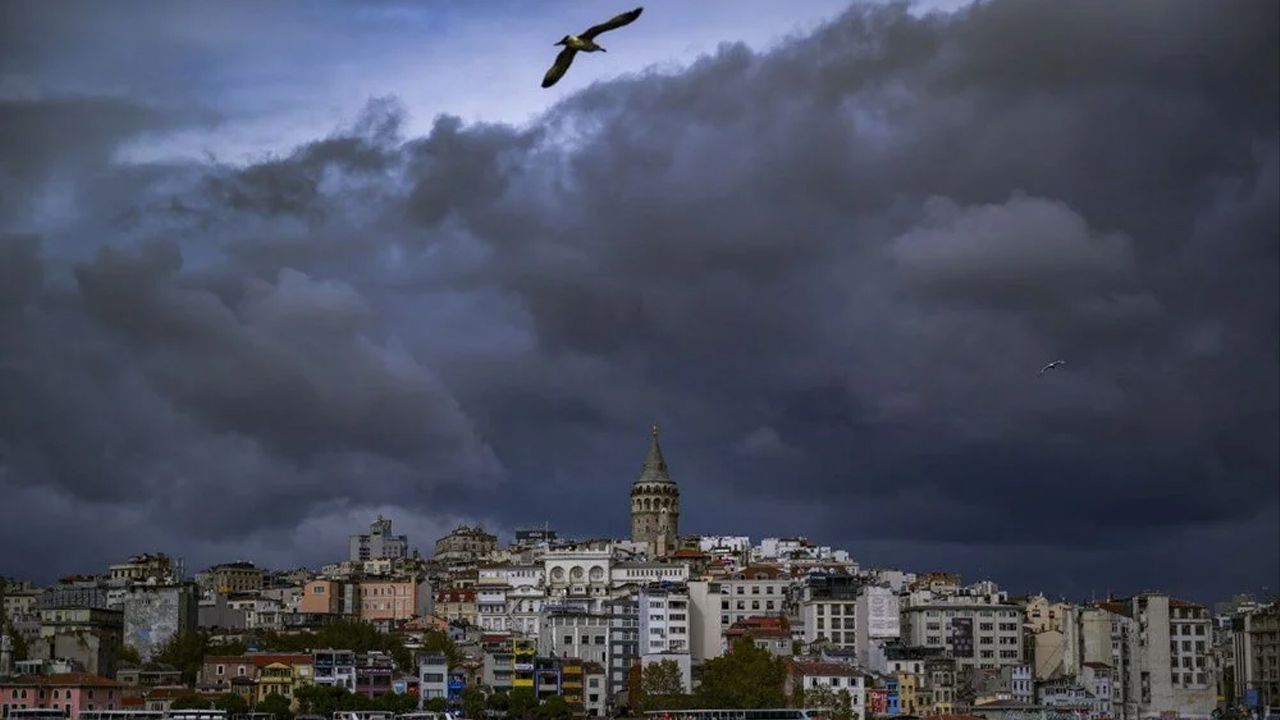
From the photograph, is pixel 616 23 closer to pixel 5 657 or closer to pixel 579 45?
pixel 579 45

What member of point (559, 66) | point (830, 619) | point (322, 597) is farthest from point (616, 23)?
point (322, 597)

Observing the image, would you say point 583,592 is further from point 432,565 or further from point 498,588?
point 432,565

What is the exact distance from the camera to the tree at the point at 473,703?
8081 centimetres

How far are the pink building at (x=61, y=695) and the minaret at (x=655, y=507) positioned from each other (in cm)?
4805

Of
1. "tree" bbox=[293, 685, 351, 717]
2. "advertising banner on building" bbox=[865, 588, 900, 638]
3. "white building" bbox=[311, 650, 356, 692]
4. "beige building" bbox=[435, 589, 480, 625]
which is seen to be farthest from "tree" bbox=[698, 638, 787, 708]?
"beige building" bbox=[435, 589, 480, 625]

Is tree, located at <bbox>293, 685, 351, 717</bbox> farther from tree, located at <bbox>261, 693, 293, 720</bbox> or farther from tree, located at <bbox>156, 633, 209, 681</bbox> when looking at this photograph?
tree, located at <bbox>156, 633, 209, 681</bbox>

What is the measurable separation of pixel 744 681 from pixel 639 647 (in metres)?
10.1

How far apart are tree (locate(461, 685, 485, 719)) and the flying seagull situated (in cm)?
5901

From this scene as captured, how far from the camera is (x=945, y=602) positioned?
101 metres

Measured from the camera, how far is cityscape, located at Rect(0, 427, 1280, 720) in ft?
270

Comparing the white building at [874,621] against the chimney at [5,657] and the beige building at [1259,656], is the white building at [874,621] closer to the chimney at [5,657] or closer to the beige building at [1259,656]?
the beige building at [1259,656]

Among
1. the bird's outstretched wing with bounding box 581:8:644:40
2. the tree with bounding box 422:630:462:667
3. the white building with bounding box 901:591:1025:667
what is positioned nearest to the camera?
the bird's outstretched wing with bounding box 581:8:644:40

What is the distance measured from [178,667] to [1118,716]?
129 ft

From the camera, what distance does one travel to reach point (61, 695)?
7975cm
